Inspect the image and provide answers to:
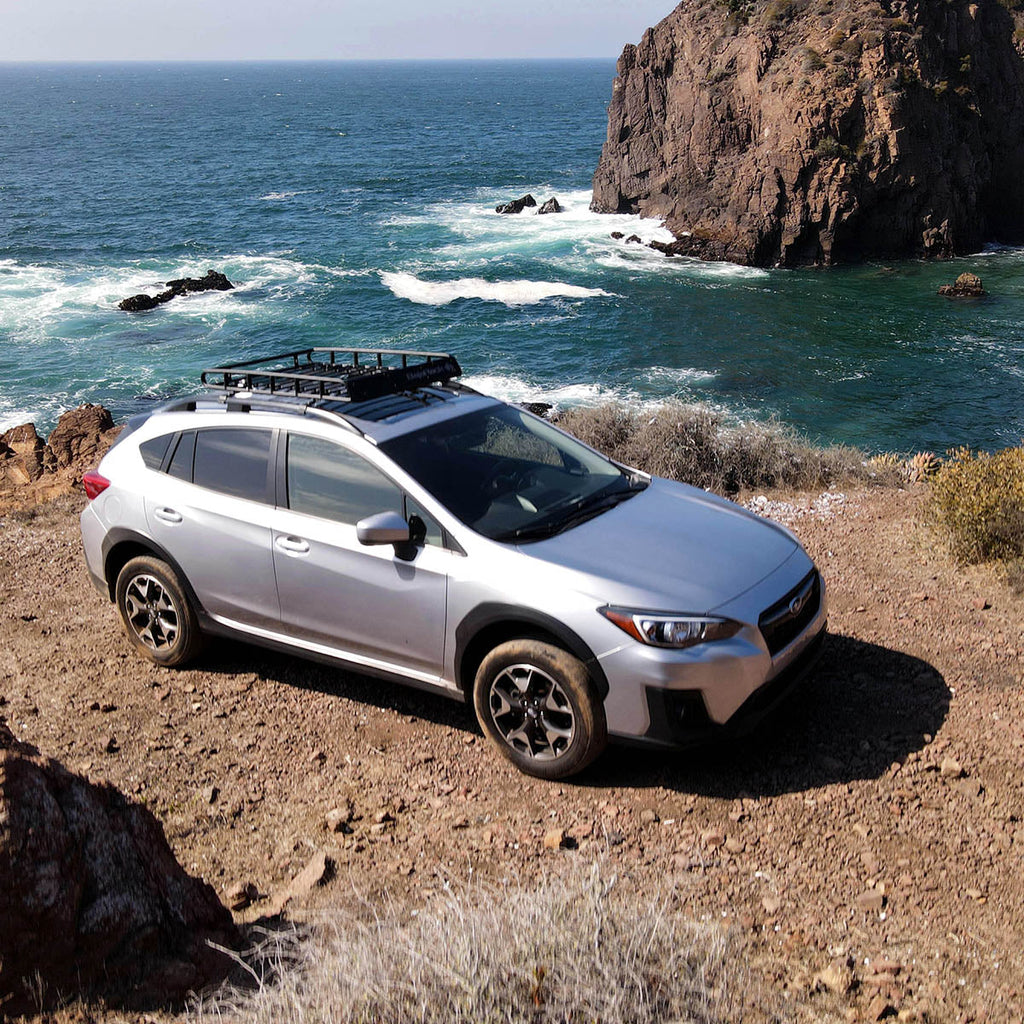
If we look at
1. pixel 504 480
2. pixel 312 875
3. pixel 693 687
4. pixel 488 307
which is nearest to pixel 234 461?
pixel 504 480

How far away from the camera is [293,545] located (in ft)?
18.0

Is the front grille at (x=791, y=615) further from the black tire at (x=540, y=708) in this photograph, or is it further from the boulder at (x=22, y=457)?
the boulder at (x=22, y=457)

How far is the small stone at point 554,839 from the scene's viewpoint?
445cm

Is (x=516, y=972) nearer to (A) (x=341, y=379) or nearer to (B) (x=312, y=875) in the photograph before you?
(B) (x=312, y=875)

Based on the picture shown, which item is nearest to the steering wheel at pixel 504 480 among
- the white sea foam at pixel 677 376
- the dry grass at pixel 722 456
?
the dry grass at pixel 722 456

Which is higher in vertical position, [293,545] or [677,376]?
[293,545]

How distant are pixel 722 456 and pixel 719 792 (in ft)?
19.8

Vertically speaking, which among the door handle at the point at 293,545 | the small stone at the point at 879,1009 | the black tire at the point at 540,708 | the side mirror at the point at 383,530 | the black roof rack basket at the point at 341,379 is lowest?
the small stone at the point at 879,1009

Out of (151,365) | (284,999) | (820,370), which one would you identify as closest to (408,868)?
(284,999)

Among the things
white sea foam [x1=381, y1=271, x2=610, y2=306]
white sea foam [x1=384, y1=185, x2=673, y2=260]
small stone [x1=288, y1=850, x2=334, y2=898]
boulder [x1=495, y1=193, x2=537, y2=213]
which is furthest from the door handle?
boulder [x1=495, y1=193, x2=537, y2=213]

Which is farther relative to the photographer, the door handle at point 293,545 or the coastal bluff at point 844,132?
the coastal bluff at point 844,132

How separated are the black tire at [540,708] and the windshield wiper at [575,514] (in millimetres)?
570

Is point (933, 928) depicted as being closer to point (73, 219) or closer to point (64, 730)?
point (64, 730)

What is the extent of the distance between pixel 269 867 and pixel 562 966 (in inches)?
77.9
